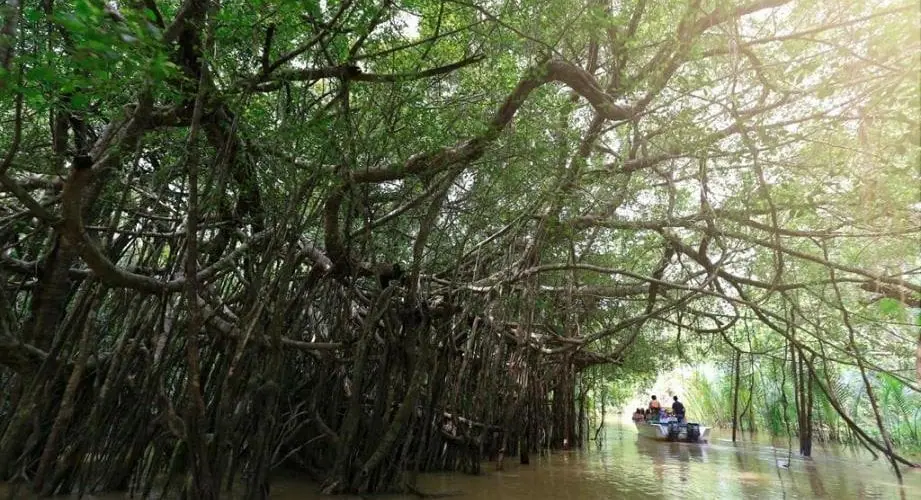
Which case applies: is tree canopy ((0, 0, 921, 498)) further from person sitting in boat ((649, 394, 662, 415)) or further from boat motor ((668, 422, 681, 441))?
person sitting in boat ((649, 394, 662, 415))

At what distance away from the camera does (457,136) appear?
4129 mm

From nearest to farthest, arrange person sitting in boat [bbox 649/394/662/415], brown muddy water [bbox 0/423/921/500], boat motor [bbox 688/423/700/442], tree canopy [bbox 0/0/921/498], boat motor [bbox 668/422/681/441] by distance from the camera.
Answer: tree canopy [bbox 0/0/921/498], brown muddy water [bbox 0/423/921/500], boat motor [bbox 688/423/700/442], boat motor [bbox 668/422/681/441], person sitting in boat [bbox 649/394/662/415]

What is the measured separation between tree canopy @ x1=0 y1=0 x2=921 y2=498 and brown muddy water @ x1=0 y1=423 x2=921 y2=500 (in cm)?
61

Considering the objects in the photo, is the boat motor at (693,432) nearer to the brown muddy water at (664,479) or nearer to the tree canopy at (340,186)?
the brown muddy water at (664,479)

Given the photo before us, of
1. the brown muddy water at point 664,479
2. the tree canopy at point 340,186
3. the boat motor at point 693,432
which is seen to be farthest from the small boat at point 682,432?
the tree canopy at point 340,186

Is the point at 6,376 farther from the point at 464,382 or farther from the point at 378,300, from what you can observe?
the point at 464,382

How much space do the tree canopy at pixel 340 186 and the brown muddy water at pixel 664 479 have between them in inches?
24.0

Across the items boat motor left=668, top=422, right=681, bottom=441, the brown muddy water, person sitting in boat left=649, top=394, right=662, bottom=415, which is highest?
person sitting in boat left=649, top=394, right=662, bottom=415

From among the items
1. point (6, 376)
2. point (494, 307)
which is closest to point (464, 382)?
point (494, 307)

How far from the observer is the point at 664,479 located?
6492 millimetres

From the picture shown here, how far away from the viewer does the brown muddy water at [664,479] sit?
5.14 m

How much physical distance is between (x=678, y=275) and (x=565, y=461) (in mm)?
3135

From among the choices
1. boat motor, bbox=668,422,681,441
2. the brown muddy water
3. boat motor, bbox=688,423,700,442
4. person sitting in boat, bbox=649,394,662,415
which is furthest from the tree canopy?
person sitting in boat, bbox=649,394,662,415

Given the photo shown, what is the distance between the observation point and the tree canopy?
3021 millimetres
